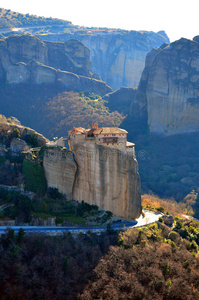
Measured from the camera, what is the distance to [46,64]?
11725 cm

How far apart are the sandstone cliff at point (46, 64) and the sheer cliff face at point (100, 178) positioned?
64.7 m

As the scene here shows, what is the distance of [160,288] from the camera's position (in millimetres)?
36531

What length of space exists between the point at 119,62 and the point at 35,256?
138m

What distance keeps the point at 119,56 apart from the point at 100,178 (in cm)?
12564

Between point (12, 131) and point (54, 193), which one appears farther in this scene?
point (12, 131)

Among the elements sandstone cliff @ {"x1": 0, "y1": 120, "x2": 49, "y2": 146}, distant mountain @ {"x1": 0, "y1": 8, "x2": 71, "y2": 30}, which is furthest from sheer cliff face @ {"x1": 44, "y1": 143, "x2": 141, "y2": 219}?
distant mountain @ {"x1": 0, "y1": 8, "x2": 71, "y2": 30}

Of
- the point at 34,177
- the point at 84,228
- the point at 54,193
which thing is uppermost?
the point at 34,177

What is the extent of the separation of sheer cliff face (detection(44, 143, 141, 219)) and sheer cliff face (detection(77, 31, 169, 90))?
4887 inches

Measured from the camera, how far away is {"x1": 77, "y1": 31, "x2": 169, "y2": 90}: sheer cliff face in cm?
16538

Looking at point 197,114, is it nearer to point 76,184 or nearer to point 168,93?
point 168,93

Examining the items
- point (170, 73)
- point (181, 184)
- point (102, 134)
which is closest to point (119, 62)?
point (170, 73)

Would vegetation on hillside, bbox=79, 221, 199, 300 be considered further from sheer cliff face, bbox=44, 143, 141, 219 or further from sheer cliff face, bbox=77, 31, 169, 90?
sheer cliff face, bbox=77, 31, 169, 90

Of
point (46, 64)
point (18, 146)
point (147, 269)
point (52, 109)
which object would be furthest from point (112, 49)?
point (147, 269)

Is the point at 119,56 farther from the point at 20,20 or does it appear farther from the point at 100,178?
the point at 100,178
